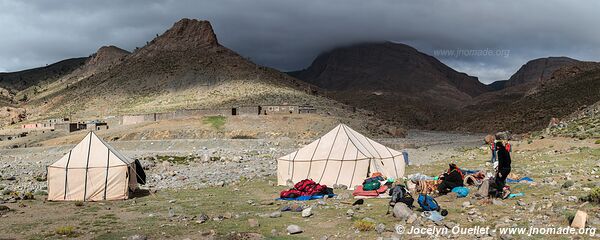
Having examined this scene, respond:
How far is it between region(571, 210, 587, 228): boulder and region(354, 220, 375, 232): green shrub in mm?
4039

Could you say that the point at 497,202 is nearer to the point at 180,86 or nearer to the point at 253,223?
the point at 253,223

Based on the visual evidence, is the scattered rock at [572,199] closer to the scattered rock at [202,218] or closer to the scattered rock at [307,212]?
the scattered rock at [307,212]

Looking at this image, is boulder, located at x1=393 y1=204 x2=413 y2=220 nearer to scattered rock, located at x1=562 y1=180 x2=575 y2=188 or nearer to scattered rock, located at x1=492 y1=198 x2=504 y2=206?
scattered rock, located at x1=492 y1=198 x2=504 y2=206

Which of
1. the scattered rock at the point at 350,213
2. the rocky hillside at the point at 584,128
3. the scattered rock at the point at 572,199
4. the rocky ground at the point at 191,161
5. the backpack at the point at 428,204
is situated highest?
the rocky hillside at the point at 584,128

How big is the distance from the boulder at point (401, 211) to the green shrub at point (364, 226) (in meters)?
0.83

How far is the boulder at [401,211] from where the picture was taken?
38.3 feet

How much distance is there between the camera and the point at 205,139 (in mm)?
54500

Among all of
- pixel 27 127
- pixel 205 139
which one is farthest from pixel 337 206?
pixel 27 127

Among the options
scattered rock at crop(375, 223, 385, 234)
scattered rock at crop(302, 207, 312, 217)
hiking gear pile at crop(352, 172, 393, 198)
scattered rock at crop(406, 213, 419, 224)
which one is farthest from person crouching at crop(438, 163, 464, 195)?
scattered rock at crop(375, 223, 385, 234)

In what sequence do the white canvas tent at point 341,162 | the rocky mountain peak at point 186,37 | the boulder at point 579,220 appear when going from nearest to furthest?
the boulder at point 579,220 < the white canvas tent at point 341,162 < the rocky mountain peak at point 186,37

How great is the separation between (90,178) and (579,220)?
1689 centimetres

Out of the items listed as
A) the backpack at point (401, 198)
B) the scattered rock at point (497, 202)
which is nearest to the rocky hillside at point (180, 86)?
the backpack at point (401, 198)

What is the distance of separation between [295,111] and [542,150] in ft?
141

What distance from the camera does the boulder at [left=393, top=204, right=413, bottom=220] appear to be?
11.7 meters
